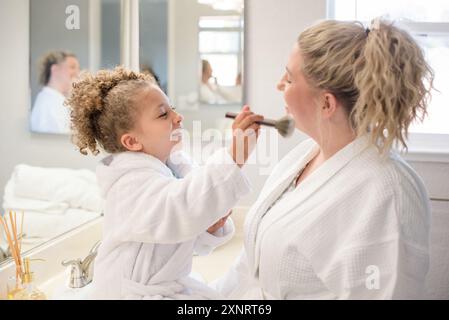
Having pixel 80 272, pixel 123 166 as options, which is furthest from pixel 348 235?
pixel 80 272

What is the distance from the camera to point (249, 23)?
197cm

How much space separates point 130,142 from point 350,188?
48cm

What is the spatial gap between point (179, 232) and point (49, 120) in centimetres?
103

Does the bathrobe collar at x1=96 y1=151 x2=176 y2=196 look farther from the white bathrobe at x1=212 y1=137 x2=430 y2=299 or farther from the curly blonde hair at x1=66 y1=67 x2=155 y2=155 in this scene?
the white bathrobe at x1=212 y1=137 x2=430 y2=299

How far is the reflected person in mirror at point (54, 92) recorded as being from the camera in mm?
1787

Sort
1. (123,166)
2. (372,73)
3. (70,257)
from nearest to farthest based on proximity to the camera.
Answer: (372,73), (123,166), (70,257)

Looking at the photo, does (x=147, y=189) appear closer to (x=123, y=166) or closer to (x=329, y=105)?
(x=123, y=166)

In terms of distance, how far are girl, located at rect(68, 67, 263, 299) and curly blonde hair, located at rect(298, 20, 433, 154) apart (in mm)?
194

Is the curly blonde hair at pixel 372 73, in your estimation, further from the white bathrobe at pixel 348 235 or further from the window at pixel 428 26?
the window at pixel 428 26

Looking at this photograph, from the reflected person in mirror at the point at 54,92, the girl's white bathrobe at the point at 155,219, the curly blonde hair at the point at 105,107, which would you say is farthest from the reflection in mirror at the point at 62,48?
the girl's white bathrobe at the point at 155,219

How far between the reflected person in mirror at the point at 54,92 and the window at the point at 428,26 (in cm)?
102

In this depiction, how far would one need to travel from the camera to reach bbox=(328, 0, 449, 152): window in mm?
1986

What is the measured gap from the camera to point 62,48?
6.19 feet
